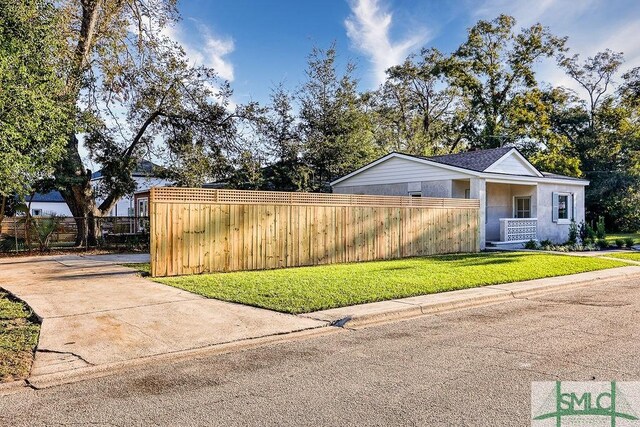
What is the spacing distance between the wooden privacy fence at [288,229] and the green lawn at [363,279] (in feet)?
1.87

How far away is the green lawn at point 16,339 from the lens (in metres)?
4.98

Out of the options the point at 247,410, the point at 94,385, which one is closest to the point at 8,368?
the point at 94,385

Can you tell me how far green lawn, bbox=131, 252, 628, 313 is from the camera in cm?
862

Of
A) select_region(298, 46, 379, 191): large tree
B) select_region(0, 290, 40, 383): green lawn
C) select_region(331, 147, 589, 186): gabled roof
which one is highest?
select_region(298, 46, 379, 191): large tree

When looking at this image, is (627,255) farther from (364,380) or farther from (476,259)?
(364,380)

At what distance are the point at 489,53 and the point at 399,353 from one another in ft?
126

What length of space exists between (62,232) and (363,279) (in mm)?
13995

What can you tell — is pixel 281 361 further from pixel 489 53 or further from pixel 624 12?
pixel 489 53

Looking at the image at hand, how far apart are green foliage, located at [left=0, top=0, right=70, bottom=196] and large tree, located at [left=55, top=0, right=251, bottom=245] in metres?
7.99

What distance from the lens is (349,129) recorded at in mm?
26953

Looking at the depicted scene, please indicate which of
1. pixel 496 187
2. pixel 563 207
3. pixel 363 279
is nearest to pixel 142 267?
pixel 363 279

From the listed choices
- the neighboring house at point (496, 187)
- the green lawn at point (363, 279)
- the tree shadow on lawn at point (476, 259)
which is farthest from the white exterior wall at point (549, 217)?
the green lawn at point (363, 279)

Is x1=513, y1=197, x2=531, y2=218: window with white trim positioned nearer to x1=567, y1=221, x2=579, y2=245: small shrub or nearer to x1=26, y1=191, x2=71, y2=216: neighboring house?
x1=567, y1=221, x2=579, y2=245: small shrub

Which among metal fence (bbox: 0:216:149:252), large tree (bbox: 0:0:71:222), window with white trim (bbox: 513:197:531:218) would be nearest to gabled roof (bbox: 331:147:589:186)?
window with white trim (bbox: 513:197:531:218)
